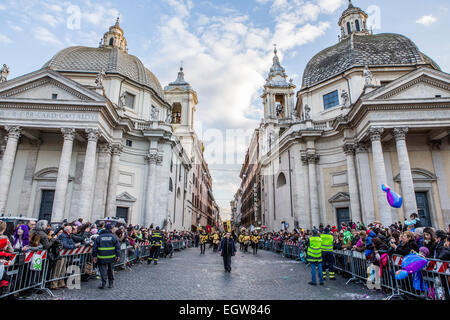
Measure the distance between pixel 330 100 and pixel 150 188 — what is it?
777 inches

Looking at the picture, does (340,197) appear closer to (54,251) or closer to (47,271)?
(54,251)

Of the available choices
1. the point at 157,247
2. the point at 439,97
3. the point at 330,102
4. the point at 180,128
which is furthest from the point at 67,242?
the point at 180,128

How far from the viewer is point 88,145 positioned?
65.7ft

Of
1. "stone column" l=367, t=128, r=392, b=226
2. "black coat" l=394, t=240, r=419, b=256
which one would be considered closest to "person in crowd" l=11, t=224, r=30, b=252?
"black coat" l=394, t=240, r=419, b=256

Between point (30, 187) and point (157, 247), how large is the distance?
1479 cm

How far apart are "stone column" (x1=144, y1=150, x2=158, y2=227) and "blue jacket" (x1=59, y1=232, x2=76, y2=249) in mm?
16244

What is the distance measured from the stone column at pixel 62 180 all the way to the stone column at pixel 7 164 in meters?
3.24

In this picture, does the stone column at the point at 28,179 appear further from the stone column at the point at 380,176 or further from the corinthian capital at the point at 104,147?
the stone column at the point at 380,176

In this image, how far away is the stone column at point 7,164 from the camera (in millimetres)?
18109

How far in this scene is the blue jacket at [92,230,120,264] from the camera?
756 centimetres

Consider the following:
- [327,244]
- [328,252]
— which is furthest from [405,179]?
[327,244]

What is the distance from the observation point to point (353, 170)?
73.6 ft

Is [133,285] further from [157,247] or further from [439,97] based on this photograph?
[439,97]

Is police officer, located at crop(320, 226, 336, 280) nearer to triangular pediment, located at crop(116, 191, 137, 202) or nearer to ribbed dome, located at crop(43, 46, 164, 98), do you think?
triangular pediment, located at crop(116, 191, 137, 202)
